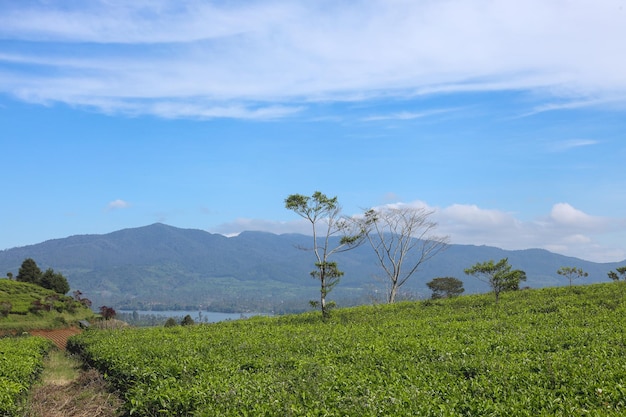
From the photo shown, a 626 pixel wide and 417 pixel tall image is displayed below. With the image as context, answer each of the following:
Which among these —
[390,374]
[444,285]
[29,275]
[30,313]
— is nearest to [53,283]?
[29,275]

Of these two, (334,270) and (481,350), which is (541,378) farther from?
(334,270)

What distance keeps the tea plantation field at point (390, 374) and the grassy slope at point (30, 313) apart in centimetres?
3363

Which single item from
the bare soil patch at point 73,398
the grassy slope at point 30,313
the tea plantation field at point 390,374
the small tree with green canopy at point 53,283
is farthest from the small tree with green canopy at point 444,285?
the bare soil patch at point 73,398

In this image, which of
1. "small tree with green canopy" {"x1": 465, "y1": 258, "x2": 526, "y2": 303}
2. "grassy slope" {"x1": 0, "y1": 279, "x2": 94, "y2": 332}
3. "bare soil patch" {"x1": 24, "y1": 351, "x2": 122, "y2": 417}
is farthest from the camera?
"grassy slope" {"x1": 0, "y1": 279, "x2": 94, "y2": 332}

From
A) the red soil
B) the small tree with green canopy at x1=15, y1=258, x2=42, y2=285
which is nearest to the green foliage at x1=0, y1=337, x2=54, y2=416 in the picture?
the red soil

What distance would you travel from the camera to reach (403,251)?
180ft

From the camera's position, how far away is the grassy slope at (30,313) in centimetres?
4591

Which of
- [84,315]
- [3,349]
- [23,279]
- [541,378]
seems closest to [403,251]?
[84,315]

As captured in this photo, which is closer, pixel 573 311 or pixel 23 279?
pixel 573 311

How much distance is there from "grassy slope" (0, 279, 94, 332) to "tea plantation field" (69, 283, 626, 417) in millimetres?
33633

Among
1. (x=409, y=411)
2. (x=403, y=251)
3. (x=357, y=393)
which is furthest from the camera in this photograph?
(x=403, y=251)

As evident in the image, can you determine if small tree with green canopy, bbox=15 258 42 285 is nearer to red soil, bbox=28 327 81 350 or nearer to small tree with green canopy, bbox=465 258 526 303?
red soil, bbox=28 327 81 350

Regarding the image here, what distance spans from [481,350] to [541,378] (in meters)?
3.38

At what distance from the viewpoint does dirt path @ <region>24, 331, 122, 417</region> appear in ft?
39.2
